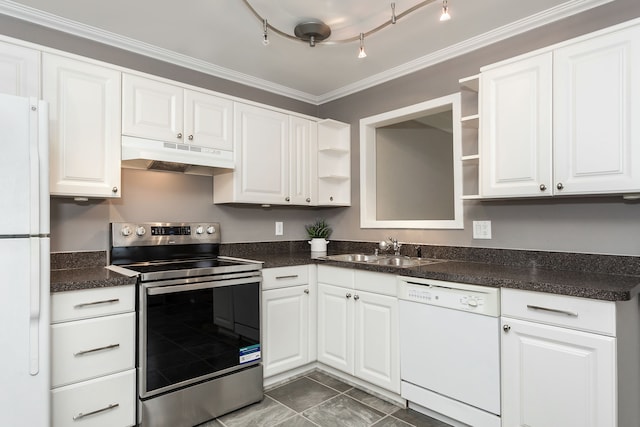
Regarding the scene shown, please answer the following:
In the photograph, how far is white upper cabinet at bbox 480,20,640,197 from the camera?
173 centimetres

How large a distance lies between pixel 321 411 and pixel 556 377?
130 centimetres

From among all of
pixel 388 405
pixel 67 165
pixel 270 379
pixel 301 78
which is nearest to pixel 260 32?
pixel 301 78

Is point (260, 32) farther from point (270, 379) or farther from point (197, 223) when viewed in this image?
point (270, 379)

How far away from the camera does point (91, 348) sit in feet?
6.00

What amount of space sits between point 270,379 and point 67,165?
1863mm

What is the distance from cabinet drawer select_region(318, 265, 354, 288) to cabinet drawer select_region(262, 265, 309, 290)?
0.37ft

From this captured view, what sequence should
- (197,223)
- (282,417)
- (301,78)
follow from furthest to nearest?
(301,78)
(197,223)
(282,417)

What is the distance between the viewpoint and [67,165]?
6.70 ft

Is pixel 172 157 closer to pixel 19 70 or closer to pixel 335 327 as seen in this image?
pixel 19 70

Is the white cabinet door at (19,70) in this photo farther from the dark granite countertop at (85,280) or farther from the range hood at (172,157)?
the dark granite countertop at (85,280)

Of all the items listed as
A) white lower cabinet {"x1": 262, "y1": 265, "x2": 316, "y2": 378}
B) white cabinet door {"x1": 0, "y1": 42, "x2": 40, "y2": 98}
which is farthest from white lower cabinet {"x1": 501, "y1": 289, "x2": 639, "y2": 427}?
Answer: white cabinet door {"x1": 0, "y1": 42, "x2": 40, "y2": 98}

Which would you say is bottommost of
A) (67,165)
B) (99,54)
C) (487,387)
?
(487,387)

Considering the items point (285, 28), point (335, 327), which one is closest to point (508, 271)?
point (335, 327)

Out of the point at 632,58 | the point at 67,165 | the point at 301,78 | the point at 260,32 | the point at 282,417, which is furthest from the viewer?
the point at 301,78
